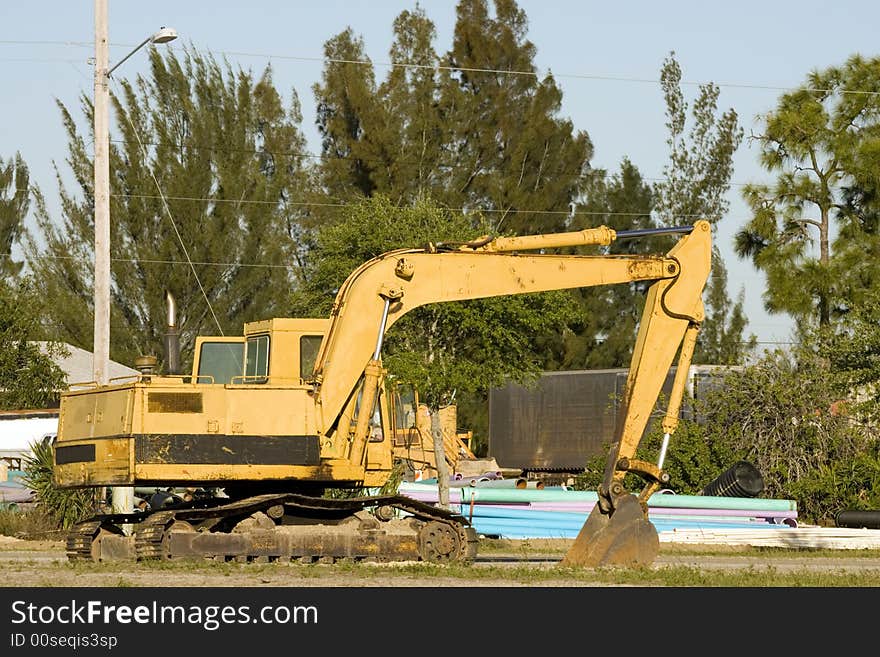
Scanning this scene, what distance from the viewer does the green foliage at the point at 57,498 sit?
27.2 m

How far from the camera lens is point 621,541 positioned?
A: 61.6 ft

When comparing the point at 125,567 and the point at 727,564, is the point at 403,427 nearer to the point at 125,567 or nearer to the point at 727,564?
the point at 727,564

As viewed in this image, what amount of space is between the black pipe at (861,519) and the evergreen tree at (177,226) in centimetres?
2933

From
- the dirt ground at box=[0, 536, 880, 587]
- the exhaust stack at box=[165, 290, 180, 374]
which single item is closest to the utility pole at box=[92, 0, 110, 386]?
the dirt ground at box=[0, 536, 880, 587]

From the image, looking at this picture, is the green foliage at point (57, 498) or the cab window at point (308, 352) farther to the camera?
the green foliage at point (57, 498)

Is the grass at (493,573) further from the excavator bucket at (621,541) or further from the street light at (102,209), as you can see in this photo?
the street light at (102,209)

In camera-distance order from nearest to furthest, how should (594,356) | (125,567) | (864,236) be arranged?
(125,567)
(864,236)
(594,356)

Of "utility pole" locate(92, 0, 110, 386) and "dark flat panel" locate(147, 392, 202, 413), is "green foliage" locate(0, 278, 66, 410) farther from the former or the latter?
"dark flat panel" locate(147, 392, 202, 413)

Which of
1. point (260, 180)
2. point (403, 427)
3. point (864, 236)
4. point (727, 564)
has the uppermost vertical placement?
point (260, 180)

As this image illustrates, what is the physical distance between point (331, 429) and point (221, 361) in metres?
2.57

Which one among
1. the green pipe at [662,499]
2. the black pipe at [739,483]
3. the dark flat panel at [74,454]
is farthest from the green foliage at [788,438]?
the dark flat panel at [74,454]

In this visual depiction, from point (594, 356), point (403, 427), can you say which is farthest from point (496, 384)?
point (594, 356)

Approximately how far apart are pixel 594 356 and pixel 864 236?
19.9 metres

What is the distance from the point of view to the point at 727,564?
69.7ft
